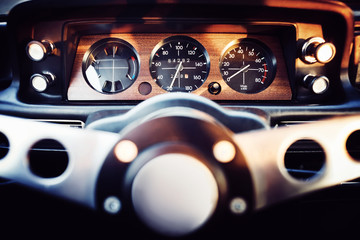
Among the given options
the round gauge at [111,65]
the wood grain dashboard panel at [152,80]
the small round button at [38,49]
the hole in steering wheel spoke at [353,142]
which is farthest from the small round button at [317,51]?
the small round button at [38,49]

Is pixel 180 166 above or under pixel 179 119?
under

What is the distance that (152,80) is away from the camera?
1.60 meters

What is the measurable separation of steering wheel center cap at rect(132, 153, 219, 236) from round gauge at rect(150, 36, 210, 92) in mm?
1031

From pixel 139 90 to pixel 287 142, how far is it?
102 cm

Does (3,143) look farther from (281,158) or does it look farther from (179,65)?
(281,158)

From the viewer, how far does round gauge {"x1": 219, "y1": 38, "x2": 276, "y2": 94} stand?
1.65 metres

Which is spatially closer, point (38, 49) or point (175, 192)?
point (175, 192)

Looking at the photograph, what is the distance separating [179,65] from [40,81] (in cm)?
→ 73

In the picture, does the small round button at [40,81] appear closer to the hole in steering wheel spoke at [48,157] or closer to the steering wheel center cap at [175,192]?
the hole in steering wheel spoke at [48,157]

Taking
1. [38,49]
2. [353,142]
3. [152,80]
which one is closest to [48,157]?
[38,49]

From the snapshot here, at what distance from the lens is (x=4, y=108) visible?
4.40ft

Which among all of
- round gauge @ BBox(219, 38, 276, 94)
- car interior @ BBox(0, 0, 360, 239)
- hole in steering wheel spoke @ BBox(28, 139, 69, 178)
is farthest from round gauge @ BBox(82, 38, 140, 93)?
round gauge @ BBox(219, 38, 276, 94)

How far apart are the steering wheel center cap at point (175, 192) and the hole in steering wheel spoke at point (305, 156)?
2.50ft

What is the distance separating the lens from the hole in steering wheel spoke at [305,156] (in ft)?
4.42
